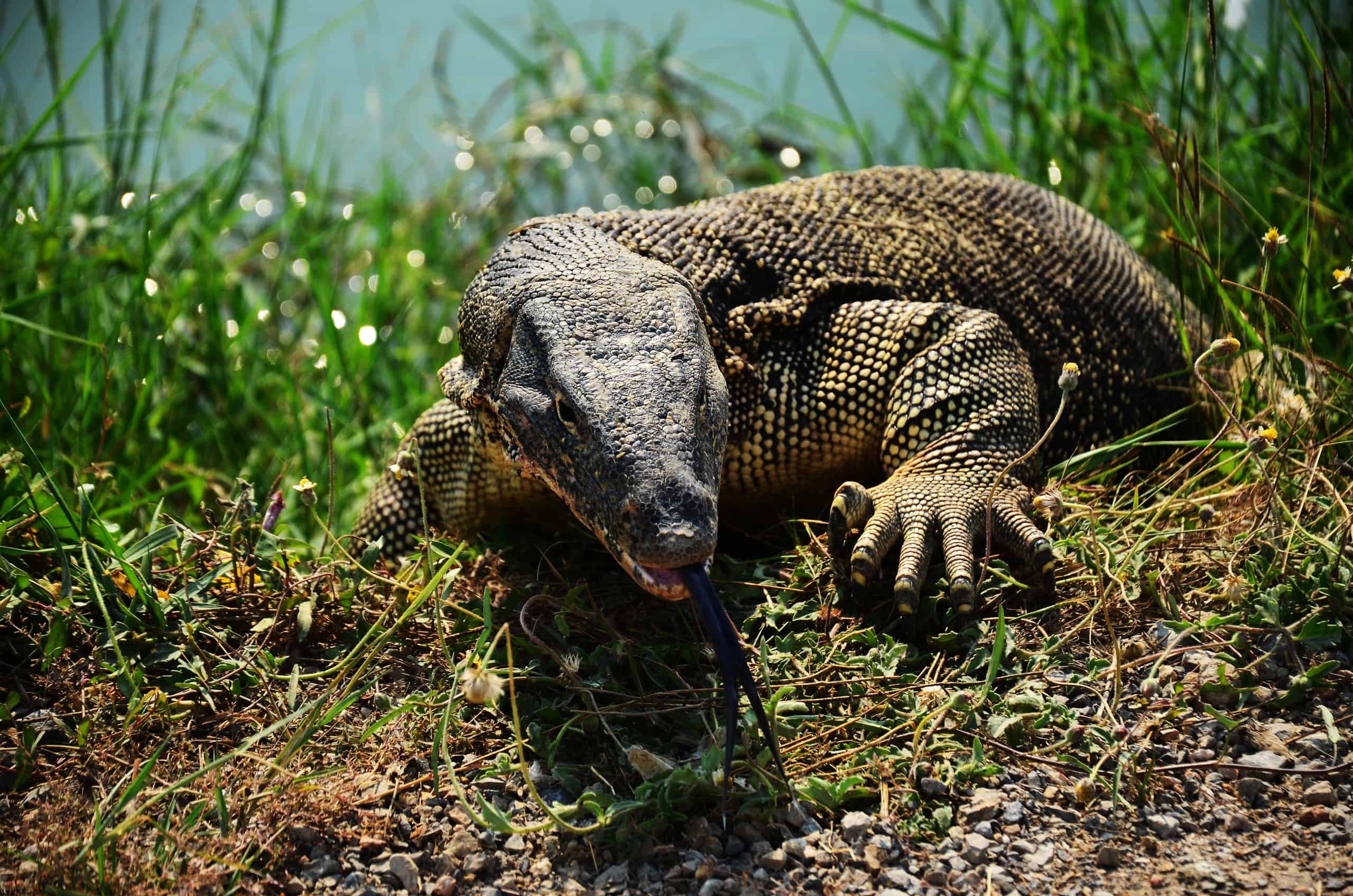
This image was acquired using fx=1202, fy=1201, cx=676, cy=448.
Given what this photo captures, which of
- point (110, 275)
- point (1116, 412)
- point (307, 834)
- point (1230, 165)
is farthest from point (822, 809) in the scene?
point (110, 275)

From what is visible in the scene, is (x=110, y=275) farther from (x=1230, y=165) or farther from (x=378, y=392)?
(x=1230, y=165)

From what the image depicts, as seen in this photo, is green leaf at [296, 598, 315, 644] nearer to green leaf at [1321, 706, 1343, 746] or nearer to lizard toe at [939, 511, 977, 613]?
lizard toe at [939, 511, 977, 613]

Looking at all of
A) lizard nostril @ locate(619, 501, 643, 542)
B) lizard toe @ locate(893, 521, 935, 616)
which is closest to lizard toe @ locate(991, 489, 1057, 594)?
lizard toe @ locate(893, 521, 935, 616)

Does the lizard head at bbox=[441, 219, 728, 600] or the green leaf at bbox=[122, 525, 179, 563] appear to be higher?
the lizard head at bbox=[441, 219, 728, 600]

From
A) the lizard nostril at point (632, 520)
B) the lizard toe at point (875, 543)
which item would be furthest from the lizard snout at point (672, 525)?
the lizard toe at point (875, 543)

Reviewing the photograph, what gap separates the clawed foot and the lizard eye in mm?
819

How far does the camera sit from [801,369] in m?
3.90

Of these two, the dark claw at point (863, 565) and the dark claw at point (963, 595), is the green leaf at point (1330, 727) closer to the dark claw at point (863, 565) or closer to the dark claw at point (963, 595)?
the dark claw at point (963, 595)

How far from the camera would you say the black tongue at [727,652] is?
2682mm

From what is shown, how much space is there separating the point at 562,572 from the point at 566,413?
2.81 feet

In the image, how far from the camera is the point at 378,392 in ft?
20.0

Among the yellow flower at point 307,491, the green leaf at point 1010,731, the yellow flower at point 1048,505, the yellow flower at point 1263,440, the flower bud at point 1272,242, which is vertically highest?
the flower bud at point 1272,242

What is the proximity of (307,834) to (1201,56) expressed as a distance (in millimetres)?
5002

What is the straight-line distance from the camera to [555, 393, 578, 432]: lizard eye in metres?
3.01
